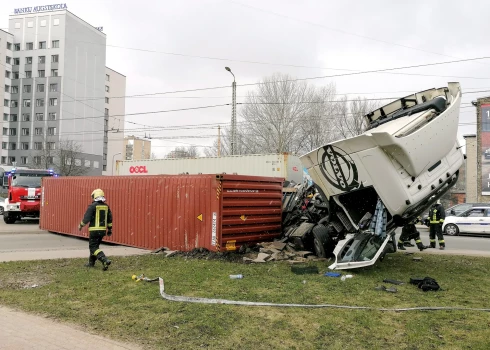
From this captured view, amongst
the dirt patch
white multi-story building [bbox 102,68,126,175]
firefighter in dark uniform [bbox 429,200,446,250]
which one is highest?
white multi-story building [bbox 102,68,126,175]

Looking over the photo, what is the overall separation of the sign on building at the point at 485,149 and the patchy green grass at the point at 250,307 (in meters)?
26.0

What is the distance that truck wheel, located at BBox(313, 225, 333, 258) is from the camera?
9.11m

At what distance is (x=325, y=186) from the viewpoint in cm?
841

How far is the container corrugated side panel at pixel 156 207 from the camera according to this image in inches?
387

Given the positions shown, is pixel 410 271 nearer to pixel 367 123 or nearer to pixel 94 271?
pixel 367 123

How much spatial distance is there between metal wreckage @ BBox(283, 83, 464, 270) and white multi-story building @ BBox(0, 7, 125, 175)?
58.1 metres

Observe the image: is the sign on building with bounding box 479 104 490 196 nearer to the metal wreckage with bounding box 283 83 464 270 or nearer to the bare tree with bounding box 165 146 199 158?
the metal wreckage with bounding box 283 83 464 270

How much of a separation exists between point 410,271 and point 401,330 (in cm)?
390

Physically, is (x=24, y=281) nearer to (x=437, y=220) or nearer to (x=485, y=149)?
(x=437, y=220)

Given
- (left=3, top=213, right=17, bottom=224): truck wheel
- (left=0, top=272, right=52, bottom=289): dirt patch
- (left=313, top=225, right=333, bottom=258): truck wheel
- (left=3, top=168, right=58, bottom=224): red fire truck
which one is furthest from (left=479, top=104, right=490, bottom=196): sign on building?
(left=0, top=272, right=52, bottom=289): dirt patch

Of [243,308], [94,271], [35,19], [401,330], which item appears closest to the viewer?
[401,330]

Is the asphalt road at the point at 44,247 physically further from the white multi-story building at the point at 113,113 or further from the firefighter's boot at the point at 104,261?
the white multi-story building at the point at 113,113

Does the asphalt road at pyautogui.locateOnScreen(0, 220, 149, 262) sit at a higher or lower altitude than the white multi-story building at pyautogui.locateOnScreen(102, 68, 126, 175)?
lower

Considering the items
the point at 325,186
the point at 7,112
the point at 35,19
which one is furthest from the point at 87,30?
the point at 325,186
